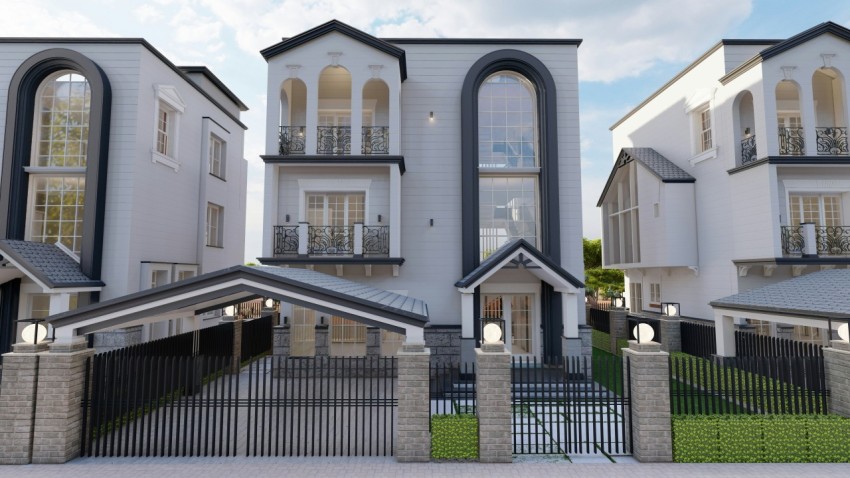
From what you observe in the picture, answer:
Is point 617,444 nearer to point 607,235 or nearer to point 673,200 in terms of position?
point 673,200

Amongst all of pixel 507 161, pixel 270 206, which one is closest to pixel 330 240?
pixel 270 206

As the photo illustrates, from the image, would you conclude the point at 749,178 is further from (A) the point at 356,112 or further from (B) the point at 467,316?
(A) the point at 356,112

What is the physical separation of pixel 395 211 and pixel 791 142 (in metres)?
13.6

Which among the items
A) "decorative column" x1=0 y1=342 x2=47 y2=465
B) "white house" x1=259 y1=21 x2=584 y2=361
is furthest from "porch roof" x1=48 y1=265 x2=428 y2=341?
"white house" x1=259 y1=21 x2=584 y2=361

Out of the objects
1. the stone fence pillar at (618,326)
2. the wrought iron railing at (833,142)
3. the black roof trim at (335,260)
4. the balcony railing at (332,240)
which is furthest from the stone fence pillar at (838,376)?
the balcony railing at (332,240)

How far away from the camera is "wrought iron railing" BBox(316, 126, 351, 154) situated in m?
14.4

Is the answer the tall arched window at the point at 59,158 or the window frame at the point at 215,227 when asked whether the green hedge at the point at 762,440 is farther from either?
the window frame at the point at 215,227

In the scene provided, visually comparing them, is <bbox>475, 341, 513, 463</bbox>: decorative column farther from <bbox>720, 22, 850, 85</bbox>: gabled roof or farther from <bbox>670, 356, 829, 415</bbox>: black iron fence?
<bbox>720, 22, 850, 85</bbox>: gabled roof

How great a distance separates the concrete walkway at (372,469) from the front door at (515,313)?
6825 mm

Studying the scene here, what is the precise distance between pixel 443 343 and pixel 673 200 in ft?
35.6

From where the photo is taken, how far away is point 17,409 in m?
7.32

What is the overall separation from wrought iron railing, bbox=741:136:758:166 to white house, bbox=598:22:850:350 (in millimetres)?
35

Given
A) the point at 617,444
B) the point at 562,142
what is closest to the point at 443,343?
the point at 617,444

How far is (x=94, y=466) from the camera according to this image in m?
7.33
